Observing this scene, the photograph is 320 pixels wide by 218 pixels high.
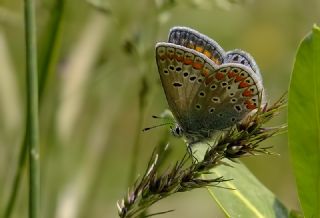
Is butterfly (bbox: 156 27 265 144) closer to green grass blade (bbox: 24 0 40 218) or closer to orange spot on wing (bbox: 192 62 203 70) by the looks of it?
orange spot on wing (bbox: 192 62 203 70)

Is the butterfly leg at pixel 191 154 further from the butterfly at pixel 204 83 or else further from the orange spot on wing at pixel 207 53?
the orange spot on wing at pixel 207 53

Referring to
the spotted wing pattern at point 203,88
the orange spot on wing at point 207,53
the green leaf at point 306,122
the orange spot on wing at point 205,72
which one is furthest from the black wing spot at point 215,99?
the green leaf at point 306,122

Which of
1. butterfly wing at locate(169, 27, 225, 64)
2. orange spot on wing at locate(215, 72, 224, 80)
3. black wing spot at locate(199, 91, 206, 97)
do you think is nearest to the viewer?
butterfly wing at locate(169, 27, 225, 64)

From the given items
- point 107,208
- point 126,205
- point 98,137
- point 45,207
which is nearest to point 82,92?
point 98,137

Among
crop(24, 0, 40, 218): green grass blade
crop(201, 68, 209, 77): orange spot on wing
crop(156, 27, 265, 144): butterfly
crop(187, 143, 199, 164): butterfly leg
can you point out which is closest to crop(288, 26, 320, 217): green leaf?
crop(156, 27, 265, 144): butterfly

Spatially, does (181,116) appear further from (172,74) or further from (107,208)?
(107,208)

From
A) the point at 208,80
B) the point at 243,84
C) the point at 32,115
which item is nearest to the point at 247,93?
the point at 243,84
